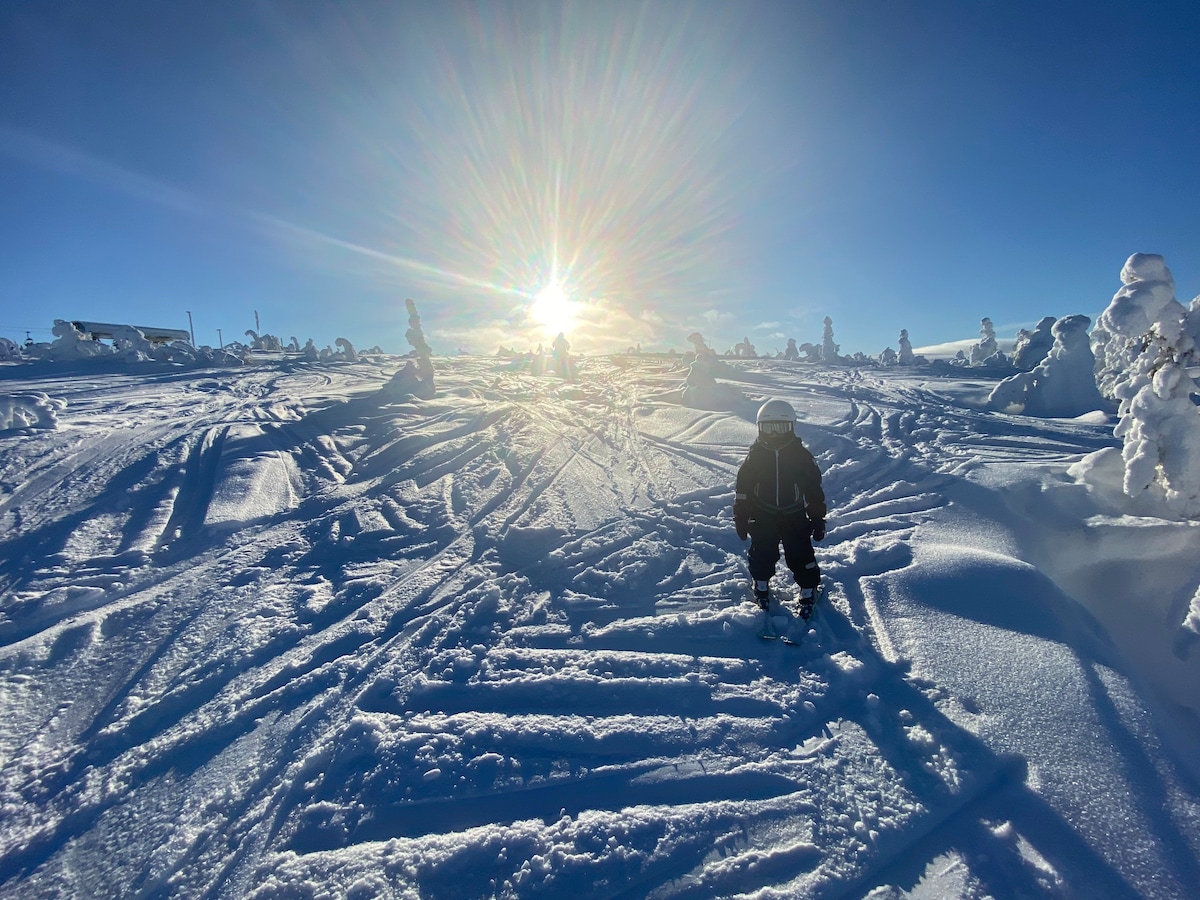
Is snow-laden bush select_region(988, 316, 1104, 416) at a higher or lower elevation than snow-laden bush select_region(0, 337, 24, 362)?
lower

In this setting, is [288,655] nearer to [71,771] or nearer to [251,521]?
[71,771]

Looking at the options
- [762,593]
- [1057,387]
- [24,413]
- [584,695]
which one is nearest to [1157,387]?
[762,593]

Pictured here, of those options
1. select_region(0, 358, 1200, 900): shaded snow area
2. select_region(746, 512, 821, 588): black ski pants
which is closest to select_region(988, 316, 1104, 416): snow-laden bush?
select_region(0, 358, 1200, 900): shaded snow area

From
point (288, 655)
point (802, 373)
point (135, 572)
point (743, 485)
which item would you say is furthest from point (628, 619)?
point (802, 373)

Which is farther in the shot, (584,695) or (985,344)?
(985,344)

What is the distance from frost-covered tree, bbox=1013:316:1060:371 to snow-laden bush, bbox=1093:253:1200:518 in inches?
1018

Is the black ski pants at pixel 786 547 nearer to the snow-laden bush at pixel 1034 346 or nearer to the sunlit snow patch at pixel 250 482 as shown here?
the sunlit snow patch at pixel 250 482

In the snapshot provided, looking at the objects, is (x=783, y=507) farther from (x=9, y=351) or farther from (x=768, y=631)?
(x=9, y=351)

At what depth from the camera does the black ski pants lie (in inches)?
165

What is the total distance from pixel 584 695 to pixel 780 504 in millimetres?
2278

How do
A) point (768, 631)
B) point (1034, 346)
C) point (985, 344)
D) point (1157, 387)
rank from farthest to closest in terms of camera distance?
point (985, 344) → point (1034, 346) → point (1157, 387) → point (768, 631)

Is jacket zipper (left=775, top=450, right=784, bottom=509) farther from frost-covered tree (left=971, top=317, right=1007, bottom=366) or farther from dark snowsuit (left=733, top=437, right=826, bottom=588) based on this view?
frost-covered tree (left=971, top=317, right=1007, bottom=366)

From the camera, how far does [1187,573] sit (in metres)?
4.11

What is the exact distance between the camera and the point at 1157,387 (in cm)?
532
